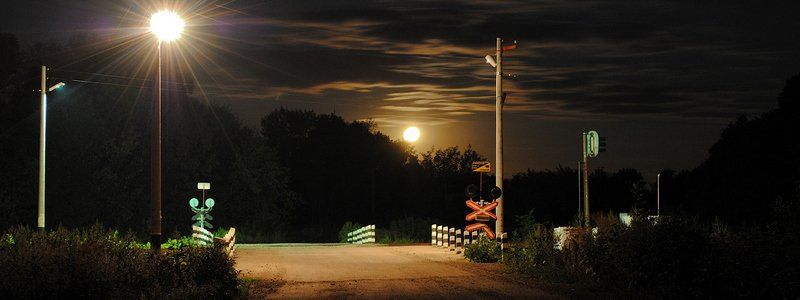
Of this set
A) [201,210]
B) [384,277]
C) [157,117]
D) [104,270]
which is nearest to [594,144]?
[384,277]

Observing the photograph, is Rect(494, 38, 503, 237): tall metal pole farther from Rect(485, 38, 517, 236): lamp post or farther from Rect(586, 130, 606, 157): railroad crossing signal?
Rect(586, 130, 606, 157): railroad crossing signal

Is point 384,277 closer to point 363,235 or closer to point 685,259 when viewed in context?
point 685,259

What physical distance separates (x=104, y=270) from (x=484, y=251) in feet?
42.4

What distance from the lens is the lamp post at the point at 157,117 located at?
19922 mm

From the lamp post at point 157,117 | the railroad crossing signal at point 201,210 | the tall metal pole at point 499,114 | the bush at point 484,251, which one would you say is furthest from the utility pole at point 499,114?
the railroad crossing signal at point 201,210

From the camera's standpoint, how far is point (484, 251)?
2764 centimetres

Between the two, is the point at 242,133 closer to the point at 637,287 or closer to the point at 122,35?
the point at 122,35

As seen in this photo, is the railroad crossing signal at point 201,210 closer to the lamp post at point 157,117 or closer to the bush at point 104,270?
the lamp post at point 157,117

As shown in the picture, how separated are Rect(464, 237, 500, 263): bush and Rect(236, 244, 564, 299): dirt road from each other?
1.20ft

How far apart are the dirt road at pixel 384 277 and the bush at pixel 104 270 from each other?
4.12ft

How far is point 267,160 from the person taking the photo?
68750mm

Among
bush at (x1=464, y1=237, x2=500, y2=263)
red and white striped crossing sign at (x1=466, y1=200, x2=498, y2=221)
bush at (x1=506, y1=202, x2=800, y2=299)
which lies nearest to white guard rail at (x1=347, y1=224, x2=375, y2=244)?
red and white striped crossing sign at (x1=466, y1=200, x2=498, y2=221)

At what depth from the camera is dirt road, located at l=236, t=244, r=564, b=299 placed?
61.6ft

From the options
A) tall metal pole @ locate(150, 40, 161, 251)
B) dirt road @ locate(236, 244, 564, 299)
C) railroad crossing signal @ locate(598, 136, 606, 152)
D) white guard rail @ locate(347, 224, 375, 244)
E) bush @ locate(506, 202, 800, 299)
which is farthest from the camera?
white guard rail @ locate(347, 224, 375, 244)
